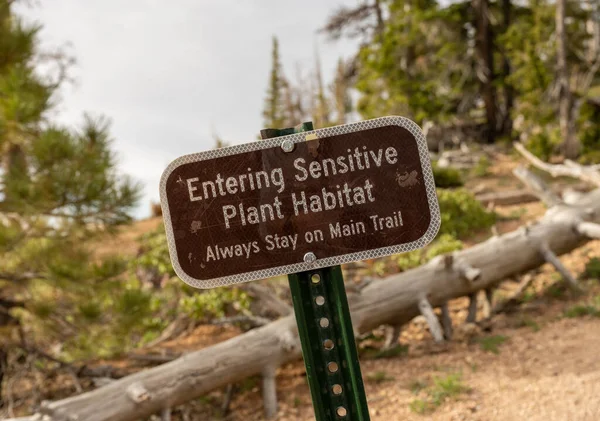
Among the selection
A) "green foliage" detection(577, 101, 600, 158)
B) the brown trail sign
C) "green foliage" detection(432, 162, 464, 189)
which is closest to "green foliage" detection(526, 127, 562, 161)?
"green foliage" detection(577, 101, 600, 158)

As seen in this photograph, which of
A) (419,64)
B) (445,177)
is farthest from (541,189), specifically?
(419,64)

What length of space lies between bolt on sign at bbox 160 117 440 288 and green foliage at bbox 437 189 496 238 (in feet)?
28.2

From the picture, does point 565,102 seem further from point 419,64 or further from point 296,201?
point 296,201

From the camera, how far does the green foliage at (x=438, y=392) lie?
4547mm

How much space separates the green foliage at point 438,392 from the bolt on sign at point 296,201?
2689 mm

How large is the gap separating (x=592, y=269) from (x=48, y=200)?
7050 mm

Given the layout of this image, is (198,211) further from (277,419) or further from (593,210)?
(593,210)

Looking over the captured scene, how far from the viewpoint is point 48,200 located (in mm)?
5391

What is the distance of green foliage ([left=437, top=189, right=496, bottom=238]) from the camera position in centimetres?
1098

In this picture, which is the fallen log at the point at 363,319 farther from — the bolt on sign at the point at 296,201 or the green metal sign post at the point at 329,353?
the bolt on sign at the point at 296,201

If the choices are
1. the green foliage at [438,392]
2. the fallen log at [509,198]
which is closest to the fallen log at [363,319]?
the green foliage at [438,392]

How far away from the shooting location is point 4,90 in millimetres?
5023

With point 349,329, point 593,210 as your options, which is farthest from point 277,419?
point 593,210

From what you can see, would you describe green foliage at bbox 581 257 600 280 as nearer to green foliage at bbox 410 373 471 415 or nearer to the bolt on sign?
green foliage at bbox 410 373 471 415
